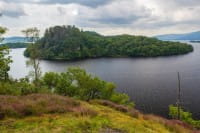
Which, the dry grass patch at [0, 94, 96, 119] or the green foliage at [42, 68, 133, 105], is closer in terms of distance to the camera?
the dry grass patch at [0, 94, 96, 119]

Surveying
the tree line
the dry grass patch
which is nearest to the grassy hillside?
the dry grass patch

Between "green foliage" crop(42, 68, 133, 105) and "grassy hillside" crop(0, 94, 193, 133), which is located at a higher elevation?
"grassy hillside" crop(0, 94, 193, 133)

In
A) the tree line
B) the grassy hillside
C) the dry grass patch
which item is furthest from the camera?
the tree line

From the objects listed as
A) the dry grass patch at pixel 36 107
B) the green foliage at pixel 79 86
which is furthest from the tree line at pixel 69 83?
the dry grass patch at pixel 36 107

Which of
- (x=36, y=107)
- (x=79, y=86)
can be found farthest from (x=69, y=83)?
(x=36, y=107)

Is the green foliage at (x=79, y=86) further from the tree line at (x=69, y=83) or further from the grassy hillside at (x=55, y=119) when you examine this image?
the grassy hillside at (x=55, y=119)

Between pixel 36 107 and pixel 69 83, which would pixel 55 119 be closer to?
pixel 36 107

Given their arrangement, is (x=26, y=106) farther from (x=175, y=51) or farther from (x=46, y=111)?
(x=175, y=51)

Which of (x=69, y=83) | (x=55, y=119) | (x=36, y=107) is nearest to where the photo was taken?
(x=55, y=119)

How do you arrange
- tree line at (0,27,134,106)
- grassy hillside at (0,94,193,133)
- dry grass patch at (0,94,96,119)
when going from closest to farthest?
grassy hillside at (0,94,193,133), dry grass patch at (0,94,96,119), tree line at (0,27,134,106)

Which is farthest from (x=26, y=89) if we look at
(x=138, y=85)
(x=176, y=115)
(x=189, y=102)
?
(x=138, y=85)

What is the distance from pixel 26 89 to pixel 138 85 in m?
49.2

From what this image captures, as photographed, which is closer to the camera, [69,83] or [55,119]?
[55,119]

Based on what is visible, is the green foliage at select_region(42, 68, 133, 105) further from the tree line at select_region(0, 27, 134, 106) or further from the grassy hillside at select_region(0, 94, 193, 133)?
the grassy hillside at select_region(0, 94, 193, 133)
